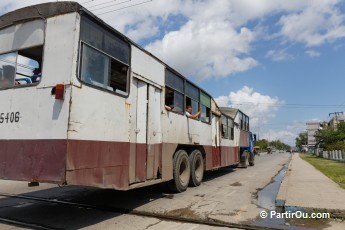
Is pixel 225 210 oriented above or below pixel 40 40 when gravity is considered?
below

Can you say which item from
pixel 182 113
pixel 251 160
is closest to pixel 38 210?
pixel 182 113

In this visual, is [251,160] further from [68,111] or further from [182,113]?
[68,111]

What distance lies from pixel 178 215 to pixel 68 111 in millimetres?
3220

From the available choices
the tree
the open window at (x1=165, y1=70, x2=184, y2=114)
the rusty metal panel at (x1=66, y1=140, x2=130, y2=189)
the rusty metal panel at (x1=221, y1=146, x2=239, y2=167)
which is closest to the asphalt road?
the rusty metal panel at (x1=66, y1=140, x2=130, y2=189)

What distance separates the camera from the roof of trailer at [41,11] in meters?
5.82

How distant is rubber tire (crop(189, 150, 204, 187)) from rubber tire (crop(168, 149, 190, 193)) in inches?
14.7

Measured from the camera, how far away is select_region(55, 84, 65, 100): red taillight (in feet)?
18.1

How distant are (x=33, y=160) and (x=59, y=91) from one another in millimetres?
1230

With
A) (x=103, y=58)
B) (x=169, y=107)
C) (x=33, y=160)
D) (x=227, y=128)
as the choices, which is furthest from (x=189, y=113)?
(x=33, y=160)

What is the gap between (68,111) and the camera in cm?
550

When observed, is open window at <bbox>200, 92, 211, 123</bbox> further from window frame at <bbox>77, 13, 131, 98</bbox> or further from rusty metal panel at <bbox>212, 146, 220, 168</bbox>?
window frame at <bbox>77, 13, 131, 98</bbox>

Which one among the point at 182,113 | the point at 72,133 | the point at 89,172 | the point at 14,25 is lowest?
the point at 89,172

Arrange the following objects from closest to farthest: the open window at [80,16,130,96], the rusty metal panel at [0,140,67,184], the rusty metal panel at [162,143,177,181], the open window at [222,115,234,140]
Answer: the rusty metal panel at [0,140,67,184]
the open window at [80,16,130,96]
the rusty metal panel at [162,143,177,181]
the open window at [222,115,234,140]

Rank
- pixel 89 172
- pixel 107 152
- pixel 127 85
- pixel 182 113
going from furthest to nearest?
pixel 182 113, pixel 127 85, pixel 107 152, pixel 89 172
